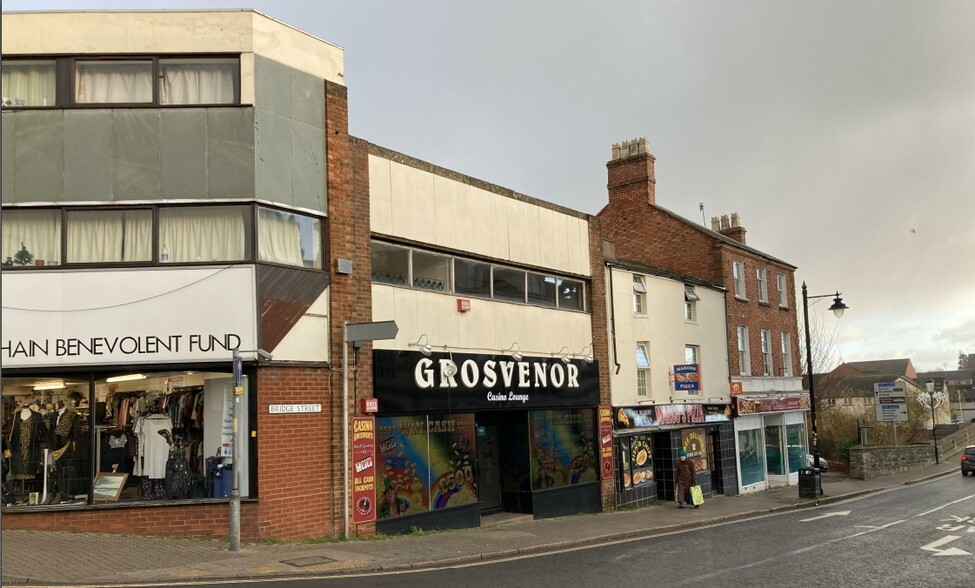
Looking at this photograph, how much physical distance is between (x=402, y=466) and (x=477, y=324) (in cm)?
412

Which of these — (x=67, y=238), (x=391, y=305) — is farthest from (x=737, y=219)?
(x=67, y=238)

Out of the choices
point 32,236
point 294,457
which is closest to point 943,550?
point 294,457

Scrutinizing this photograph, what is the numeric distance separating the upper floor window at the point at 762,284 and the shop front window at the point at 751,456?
5.88 meters

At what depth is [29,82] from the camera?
47.7 feet

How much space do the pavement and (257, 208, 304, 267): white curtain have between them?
5.27 metres

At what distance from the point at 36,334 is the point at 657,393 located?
58.8 feet

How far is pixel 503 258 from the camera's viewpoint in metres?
19.9

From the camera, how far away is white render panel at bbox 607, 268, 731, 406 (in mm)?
23969

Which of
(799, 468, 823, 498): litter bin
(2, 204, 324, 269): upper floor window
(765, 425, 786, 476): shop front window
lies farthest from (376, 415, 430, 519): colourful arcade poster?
(765, 425, 786, 476): shop front window

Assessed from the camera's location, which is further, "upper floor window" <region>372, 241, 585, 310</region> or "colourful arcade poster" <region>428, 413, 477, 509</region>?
"colourful arcade poster" <region>428, 413, 477, 509</region>

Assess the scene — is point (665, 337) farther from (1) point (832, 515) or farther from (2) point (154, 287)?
(2) point (154, 287)

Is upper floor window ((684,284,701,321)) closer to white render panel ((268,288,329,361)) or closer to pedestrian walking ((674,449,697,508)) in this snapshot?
pedestrian walking ((674,449,697,508))

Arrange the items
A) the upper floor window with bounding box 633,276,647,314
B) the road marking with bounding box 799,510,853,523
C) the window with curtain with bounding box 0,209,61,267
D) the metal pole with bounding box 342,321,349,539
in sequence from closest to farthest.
Result: the window with curtain with bounding box 0,209,61,267, the metal pole with bounding box 342,321,349,539, the road marking with bounding box 799,510,853,523, the upper floor window with bounding box 633,276,647,314

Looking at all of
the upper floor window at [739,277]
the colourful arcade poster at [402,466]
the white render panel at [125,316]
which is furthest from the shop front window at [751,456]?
the white render panel at [125,316]
